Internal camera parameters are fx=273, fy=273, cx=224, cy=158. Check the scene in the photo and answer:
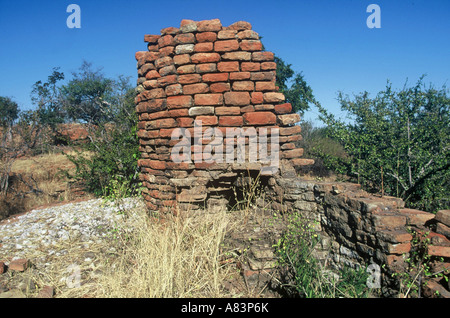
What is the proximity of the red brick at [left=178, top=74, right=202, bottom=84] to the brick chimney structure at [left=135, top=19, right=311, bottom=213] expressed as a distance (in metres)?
0.01

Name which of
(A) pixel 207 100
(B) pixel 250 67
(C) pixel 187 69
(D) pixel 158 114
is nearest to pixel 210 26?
(C) pixel 187 69

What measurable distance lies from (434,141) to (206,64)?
3.97m

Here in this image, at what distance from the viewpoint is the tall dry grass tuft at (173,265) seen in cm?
234

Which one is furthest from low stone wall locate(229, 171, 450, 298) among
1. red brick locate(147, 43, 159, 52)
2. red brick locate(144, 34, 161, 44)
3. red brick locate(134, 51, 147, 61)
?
red brick locate(134, 51, 147, 61)

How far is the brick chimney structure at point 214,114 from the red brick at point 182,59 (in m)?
0.01

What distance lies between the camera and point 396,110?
5164mm

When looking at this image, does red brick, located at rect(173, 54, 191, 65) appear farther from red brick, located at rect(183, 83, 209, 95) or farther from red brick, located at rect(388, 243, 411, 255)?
red brick, located at rect(388, 243, 411, 255)

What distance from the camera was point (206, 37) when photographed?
3.56 meters

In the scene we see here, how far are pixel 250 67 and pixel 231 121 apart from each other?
76 cm

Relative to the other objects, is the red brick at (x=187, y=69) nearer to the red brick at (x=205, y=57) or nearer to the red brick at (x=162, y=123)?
the red brick at (x=205, y=57)

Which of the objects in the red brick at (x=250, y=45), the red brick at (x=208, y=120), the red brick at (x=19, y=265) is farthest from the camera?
the red brick at (x=250, y=45)

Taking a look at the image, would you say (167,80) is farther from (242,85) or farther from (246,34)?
(246,34)

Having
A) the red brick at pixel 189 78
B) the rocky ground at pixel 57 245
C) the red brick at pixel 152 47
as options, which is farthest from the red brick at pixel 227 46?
the rocky ground at pixel 57 245
